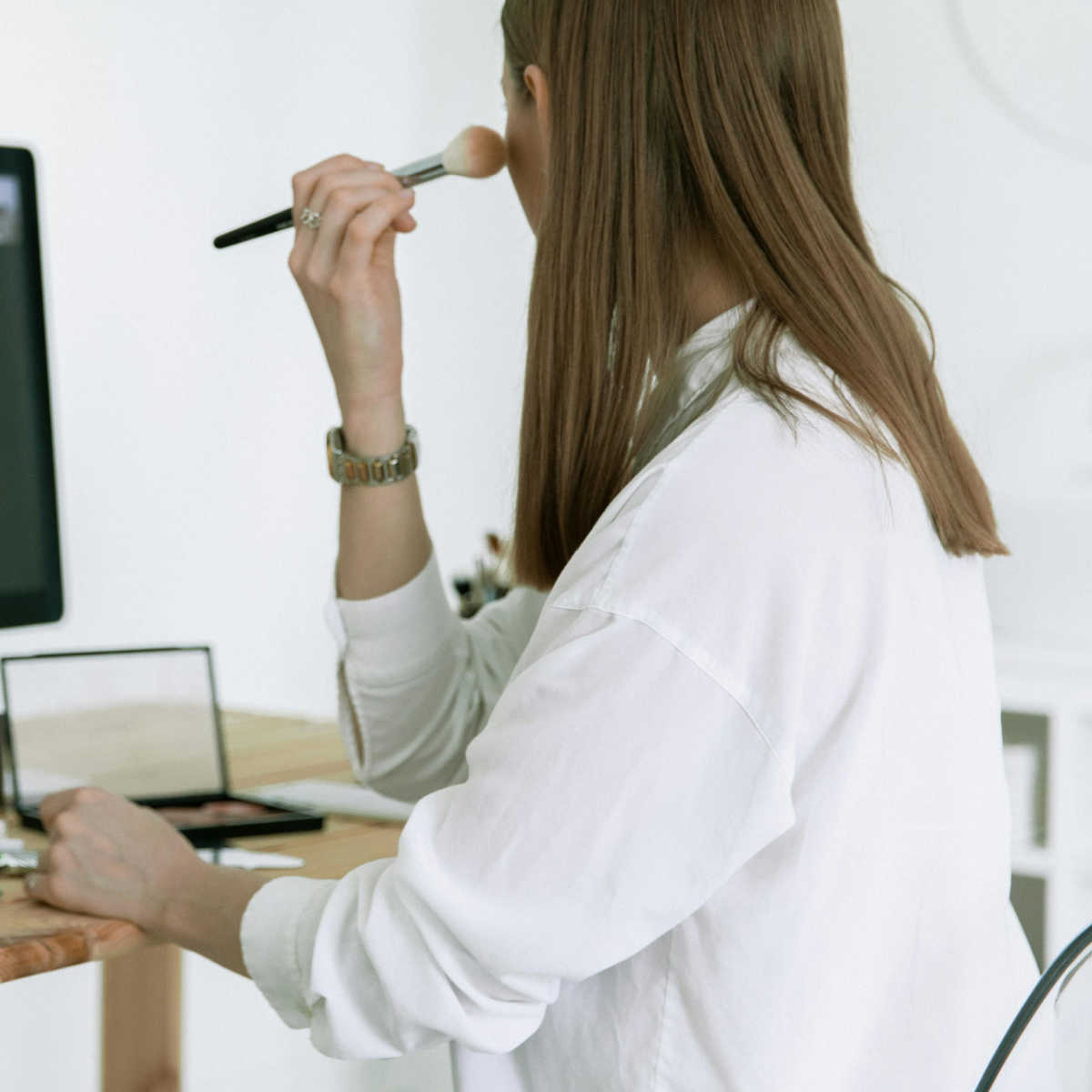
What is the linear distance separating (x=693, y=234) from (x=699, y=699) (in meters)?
0.28

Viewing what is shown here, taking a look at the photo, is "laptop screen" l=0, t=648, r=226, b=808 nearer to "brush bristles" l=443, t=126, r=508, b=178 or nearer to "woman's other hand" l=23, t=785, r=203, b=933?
"woman's other hand" l=23, t=785, r=203, b=933

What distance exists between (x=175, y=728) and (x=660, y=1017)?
548 millimetres

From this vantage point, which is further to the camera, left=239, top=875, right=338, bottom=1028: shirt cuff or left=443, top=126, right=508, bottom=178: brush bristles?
left=443, top=126, right=508, bottom=178: brush bristles

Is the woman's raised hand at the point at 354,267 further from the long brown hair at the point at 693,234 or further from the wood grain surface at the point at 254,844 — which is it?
the wood grain surface at the point at 254,844

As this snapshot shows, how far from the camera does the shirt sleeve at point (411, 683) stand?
0.99 meters

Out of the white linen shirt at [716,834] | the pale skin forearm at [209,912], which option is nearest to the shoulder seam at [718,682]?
the white linen shirt at [716,834]

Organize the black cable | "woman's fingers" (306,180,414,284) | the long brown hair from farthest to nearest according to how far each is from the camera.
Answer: "woman's fingers" (306,180,414,284) → the long brown hair → the black cable

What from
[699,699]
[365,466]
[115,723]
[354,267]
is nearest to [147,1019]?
[115,723]

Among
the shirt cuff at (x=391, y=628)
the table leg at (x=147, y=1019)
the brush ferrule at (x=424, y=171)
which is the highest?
the brush ferrule at (x=424, y=171)

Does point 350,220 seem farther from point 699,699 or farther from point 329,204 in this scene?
point 699,699

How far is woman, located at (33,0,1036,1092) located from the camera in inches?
24.6

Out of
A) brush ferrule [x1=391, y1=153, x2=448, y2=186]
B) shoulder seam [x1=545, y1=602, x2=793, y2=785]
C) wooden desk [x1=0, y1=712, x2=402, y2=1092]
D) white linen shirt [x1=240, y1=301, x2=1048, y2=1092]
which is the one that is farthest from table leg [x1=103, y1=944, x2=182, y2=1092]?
shoulder seam [x1=545, y1=602, x2=793, y2=785]

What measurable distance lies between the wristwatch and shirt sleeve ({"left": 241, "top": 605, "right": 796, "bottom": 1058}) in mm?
343

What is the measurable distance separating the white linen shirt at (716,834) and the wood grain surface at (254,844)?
0.10 metres
